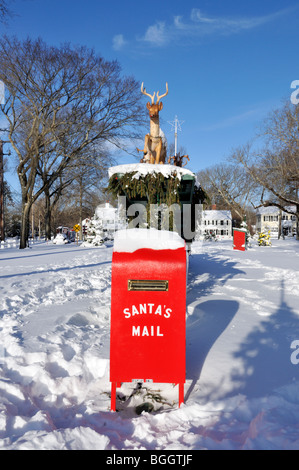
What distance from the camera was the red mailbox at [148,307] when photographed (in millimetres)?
2594

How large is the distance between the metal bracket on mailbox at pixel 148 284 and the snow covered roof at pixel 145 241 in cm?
27

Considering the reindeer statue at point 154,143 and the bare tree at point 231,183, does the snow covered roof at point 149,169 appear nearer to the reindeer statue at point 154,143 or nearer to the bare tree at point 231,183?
the reindeer statue at point 154,143

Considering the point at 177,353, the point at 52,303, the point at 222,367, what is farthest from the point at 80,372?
the point at 52,303

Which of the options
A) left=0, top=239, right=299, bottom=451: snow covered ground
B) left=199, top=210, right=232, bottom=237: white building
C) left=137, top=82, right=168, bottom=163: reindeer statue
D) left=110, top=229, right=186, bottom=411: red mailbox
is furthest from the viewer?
left=199, top=210, right=232, bottom=237: white building

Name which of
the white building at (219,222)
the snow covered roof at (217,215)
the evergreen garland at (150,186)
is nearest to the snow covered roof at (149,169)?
the evergreen garland at (150,186)

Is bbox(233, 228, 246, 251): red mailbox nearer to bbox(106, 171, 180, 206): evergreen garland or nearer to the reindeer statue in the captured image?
the reindeer statue

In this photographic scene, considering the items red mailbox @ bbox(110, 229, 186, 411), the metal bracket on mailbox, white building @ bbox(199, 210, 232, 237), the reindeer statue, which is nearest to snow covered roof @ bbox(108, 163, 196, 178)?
the reindeer statue

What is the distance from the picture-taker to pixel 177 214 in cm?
606

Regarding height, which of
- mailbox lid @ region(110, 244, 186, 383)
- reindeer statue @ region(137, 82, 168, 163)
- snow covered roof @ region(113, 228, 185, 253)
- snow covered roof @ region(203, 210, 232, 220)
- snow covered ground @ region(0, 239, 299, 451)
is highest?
snow covered roof @ region(203, 210, 232, 220)

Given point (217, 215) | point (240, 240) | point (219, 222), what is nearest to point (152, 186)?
point (240, 240)

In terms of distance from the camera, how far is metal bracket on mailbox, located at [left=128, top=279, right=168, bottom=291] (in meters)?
2.60

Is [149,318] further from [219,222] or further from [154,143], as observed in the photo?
[219,222]
